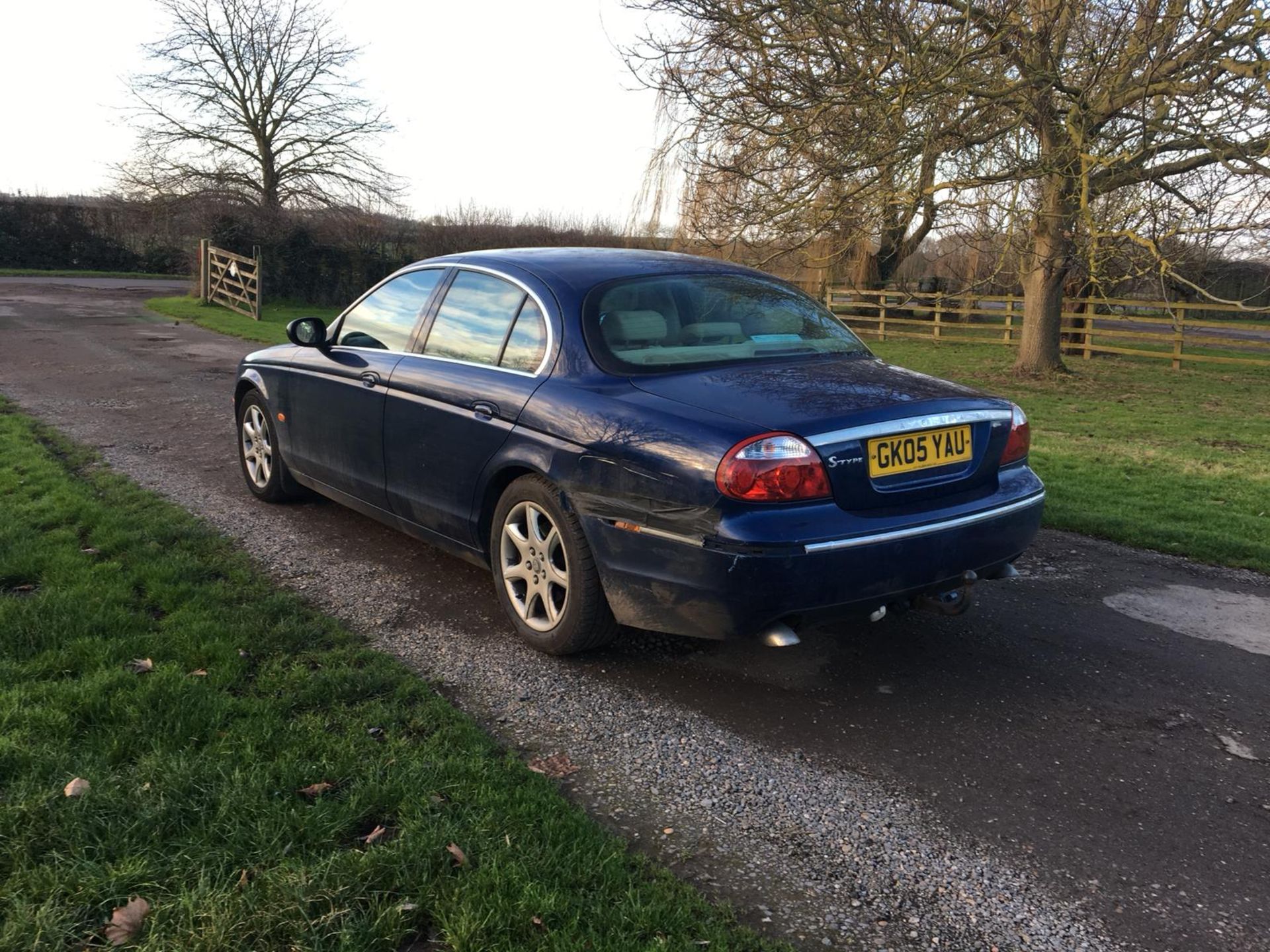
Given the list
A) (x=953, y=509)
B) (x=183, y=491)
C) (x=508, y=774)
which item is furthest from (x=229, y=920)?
(x=183, y=491)

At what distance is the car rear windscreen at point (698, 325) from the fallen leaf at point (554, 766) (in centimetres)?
151

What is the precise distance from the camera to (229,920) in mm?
2197

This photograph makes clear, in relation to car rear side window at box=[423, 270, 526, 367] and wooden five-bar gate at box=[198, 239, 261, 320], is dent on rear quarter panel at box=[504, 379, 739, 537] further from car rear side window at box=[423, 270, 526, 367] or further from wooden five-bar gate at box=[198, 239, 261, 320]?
wooden five-bar gate at box=[198, 239, 261, 320]

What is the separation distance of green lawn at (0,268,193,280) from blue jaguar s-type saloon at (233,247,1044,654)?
121 ft

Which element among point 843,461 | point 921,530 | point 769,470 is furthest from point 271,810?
point 921,530

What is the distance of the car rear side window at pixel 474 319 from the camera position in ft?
14.2

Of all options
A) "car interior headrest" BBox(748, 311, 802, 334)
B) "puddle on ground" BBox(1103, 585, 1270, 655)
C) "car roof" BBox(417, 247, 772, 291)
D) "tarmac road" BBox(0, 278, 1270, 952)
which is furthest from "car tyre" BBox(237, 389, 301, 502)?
"puddle on ground" BBox(1103, 585, 1270, 655)

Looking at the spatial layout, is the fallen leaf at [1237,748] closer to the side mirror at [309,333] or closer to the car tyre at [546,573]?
the car tyre at [546,573]

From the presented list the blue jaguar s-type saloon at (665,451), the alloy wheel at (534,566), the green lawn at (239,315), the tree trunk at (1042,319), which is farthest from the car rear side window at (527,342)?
the green lawn at (239,315)

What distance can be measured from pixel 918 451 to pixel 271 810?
2.46 metres

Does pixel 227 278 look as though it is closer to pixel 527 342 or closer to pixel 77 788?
pixel 527 342

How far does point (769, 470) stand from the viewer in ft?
10.5

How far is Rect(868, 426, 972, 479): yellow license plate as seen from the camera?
341cm

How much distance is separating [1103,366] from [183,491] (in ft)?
61.7
